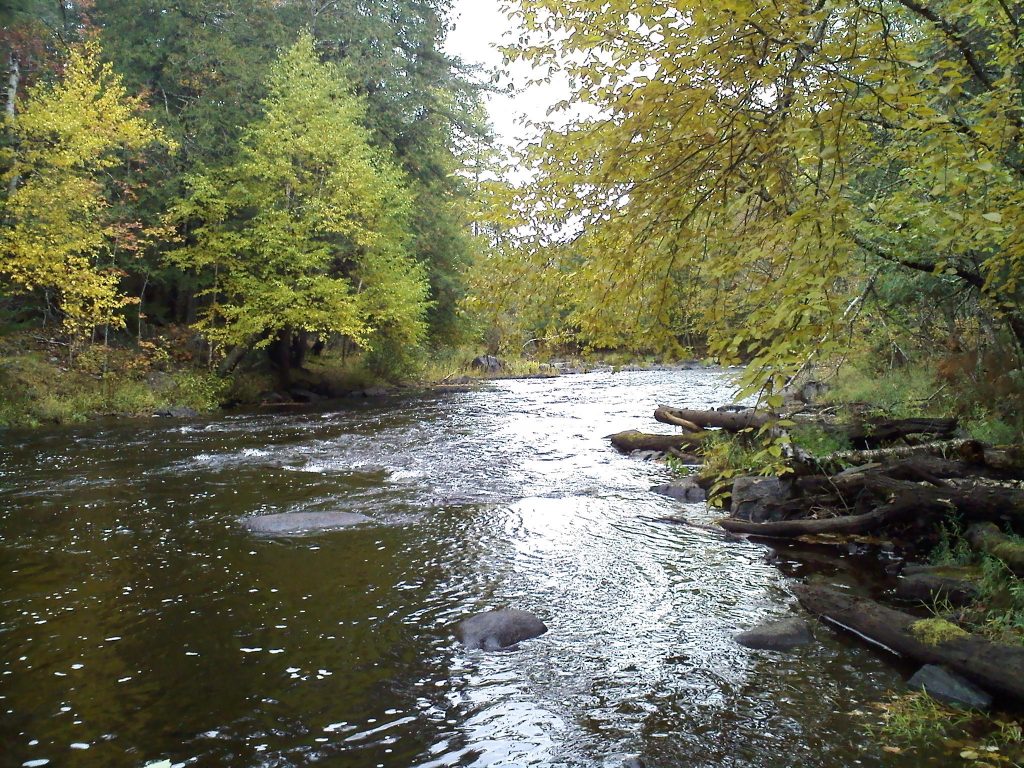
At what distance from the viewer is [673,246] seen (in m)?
4.47

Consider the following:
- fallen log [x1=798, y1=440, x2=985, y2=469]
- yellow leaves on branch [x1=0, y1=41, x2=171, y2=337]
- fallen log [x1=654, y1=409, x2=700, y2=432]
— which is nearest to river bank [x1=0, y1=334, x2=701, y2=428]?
yellow leaves on branch [x1=0, y1=41, x2=171, y2=337]

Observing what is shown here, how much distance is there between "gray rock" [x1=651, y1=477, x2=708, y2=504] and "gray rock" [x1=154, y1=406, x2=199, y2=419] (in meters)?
16.3

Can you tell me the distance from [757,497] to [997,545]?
11.2 ft

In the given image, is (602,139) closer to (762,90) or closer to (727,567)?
(762,90)

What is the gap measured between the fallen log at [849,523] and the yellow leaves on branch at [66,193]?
66.2 ft

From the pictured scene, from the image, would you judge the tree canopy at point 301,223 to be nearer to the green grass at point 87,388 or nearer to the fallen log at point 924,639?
the green grass at point 87,388

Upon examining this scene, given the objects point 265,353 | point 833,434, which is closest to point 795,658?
point 833,434

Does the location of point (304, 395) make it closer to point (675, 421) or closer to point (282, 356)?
point (282, 356)

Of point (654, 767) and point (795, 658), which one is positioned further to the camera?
point (795, 658)

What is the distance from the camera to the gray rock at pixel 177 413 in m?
22.3

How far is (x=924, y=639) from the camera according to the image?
18.0 ft

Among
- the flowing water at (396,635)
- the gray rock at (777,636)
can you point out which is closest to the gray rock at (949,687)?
the flowing water at (396,635)

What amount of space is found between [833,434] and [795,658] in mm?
5877

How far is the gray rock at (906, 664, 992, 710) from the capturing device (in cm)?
493
